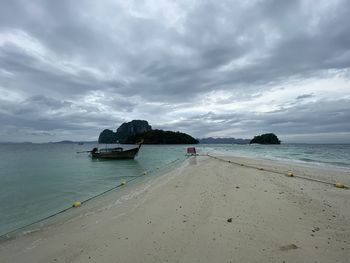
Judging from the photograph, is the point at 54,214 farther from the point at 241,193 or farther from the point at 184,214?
the point at 241,193

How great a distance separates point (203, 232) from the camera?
5.23 meters

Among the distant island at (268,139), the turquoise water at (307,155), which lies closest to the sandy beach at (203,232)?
the turquoise water at (307,155)

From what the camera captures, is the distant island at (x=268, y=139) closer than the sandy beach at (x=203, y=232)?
No

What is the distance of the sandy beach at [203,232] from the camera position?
425 cm

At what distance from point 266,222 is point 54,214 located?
23.0 feet

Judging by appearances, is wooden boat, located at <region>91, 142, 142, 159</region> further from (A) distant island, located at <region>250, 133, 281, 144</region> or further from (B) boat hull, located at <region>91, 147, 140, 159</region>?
(A) distant island, located at <region>250, 133, 281, 144</region>

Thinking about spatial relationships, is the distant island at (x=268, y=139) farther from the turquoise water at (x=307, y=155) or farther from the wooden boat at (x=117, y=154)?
the wooden boat at (x=117, y=154)

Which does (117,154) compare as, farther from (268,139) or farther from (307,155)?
(268,139)

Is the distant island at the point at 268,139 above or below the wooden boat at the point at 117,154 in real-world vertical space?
above

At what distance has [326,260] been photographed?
3.89 m

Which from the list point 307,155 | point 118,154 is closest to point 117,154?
point 118,154

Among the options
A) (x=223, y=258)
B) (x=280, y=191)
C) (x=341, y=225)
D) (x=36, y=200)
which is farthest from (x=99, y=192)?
(x=341, y=225)

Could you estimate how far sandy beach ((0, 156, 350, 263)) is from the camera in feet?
13.9

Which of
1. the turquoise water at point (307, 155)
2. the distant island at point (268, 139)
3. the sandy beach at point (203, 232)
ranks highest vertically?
the distant island at point (268, 139)
